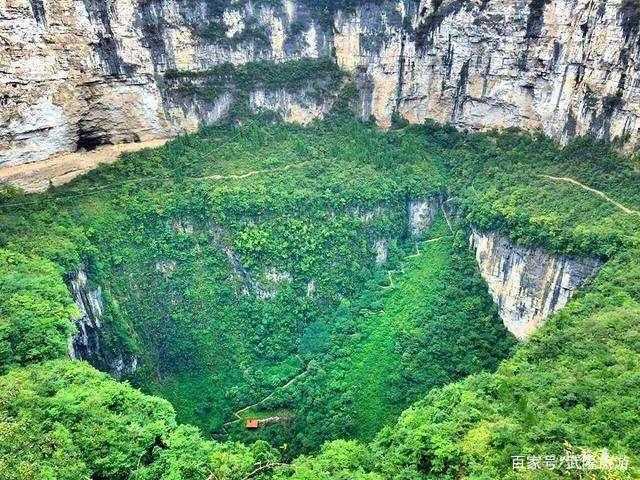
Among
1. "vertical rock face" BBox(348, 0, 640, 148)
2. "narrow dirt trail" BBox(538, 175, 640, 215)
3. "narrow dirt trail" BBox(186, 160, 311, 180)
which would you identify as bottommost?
"narrow dirt trail" BBox(186, 160, 311, 180)

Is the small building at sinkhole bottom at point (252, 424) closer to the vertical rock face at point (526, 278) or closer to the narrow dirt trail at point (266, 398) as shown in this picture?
the narrow dirt trail at point (266, 398)

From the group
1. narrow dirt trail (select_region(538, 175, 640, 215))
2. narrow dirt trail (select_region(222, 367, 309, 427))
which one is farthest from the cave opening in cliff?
narrow dirt trail (select_region(538, 175, 640, 215))

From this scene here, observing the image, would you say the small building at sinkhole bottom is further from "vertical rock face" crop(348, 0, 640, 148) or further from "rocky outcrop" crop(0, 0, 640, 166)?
"vertical rock face" crop(348, 0, 640, 148)

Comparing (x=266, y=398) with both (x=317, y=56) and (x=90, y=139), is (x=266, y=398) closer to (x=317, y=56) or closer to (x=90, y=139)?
(x=90, y=139)

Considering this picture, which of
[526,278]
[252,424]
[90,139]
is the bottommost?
[252,424]

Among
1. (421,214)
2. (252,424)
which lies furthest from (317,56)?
(252,424)
